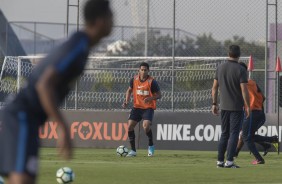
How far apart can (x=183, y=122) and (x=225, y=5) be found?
3724 mm

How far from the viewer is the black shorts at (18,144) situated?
23.8 ft

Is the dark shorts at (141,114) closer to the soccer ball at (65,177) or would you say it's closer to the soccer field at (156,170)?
the soccer field at (156,170)

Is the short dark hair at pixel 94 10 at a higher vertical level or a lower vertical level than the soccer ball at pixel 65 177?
higher

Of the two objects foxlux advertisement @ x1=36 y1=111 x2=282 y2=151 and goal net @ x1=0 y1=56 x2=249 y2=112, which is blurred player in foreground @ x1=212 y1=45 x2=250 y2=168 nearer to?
foxlux advertisement @ x1=36 y1=111 x2=282 y2=151

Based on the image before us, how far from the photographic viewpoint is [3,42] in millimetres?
40938

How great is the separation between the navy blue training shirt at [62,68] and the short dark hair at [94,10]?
16cm

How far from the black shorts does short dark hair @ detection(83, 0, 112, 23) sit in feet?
2.90

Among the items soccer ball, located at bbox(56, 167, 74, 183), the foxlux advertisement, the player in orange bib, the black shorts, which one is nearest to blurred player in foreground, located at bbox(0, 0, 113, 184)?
the black shorts

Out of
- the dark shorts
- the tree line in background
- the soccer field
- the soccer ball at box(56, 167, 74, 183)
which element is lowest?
the soccer field

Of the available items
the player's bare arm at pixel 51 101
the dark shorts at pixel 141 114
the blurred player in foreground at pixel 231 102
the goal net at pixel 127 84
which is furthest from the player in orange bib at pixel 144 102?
the player's bare arm at pixel 51 101

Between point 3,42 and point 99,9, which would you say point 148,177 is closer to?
point 99,9

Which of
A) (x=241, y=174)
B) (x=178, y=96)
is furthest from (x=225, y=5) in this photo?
(x=241, y=174)

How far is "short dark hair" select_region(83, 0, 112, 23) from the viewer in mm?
7320

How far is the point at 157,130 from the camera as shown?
25375mm
